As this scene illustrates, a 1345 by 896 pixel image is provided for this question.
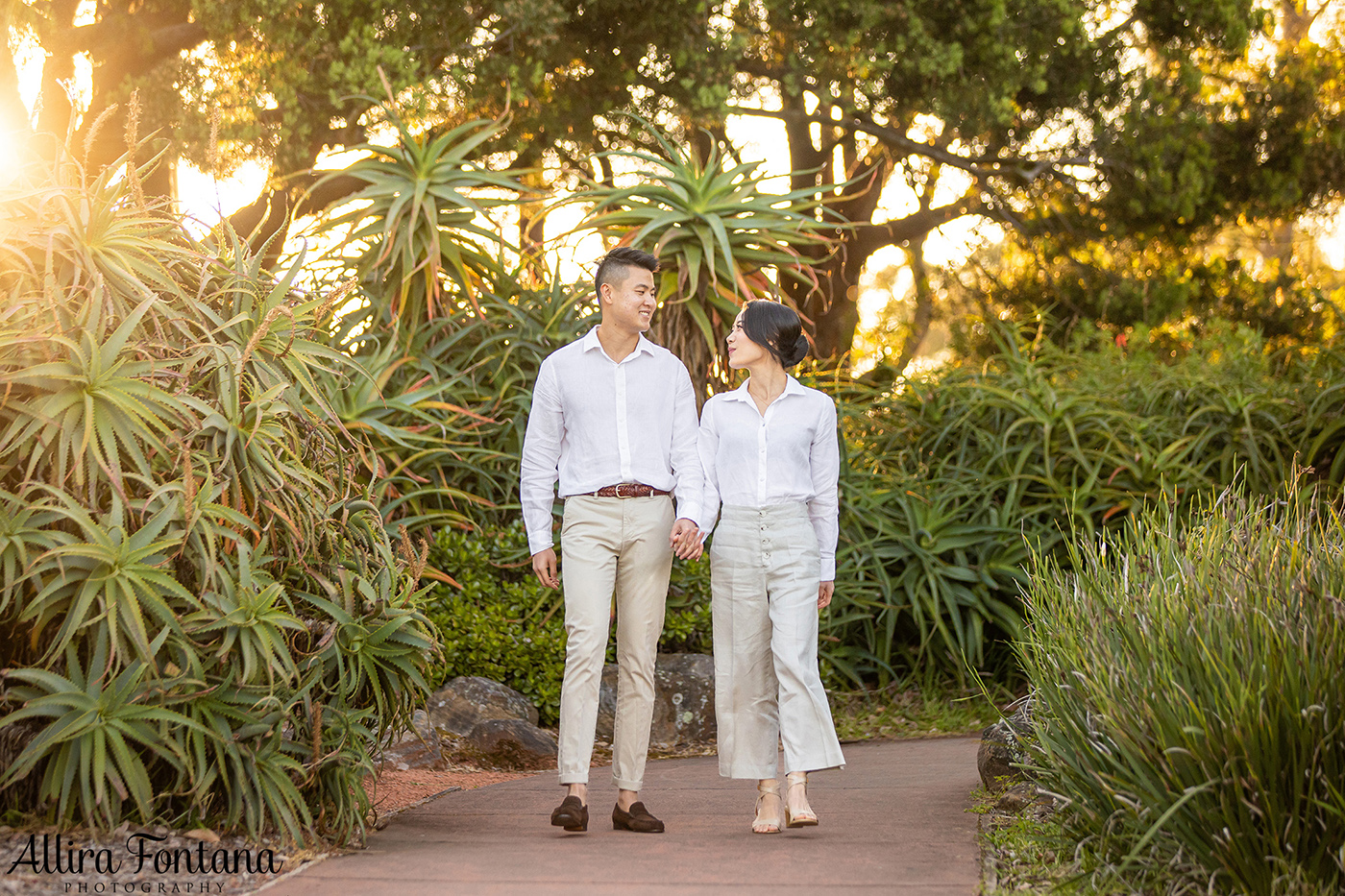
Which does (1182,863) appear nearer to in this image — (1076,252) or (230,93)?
(230,93)

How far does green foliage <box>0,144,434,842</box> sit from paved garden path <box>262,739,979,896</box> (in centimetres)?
37

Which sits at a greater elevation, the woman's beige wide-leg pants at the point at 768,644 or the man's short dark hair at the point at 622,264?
the man's short dark hair at the point at 622,264

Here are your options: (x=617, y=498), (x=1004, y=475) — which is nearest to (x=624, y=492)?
(x=617, y=498)

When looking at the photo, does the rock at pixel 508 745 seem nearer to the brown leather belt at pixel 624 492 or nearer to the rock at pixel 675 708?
the rock at pixel 675 708

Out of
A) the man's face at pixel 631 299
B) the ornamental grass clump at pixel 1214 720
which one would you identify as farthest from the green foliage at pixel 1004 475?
the ornamental grass clump at pixel 1214 720

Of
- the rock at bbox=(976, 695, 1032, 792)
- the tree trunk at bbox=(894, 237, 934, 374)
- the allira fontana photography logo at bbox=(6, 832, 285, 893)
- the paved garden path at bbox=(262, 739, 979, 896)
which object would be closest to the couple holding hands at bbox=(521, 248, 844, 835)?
the paved garden path at bbox=(262, 739, 979, 896)

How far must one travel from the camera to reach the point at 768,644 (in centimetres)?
462

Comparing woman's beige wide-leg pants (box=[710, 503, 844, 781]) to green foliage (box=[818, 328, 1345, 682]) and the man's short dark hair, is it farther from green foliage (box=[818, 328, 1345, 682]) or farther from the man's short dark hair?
green foliage (box=[818, 328, 1345, 682])

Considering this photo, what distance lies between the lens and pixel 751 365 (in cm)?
477

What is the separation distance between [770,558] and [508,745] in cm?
243

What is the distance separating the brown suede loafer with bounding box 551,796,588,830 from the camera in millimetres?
4305

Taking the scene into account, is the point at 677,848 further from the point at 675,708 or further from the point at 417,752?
the point at 675,708

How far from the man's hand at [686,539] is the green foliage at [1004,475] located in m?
3.43

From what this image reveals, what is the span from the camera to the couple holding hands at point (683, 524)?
14.7ft
